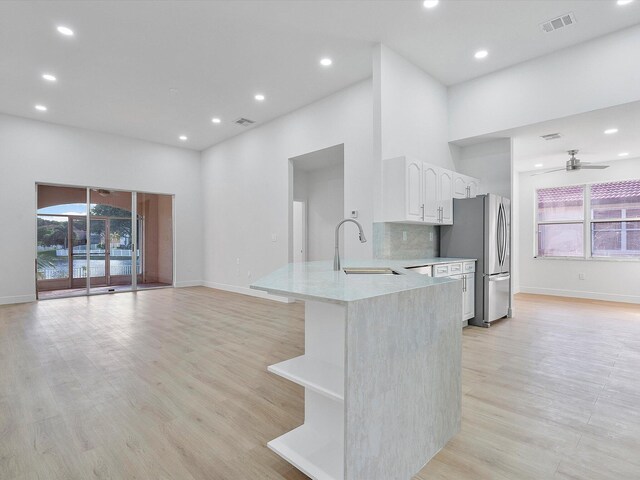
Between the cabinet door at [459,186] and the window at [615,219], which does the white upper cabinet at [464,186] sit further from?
the window at [615,219]

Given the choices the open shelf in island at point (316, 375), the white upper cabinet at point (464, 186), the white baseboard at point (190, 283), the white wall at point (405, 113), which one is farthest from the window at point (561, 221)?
the white baseboard at point (190, 283)

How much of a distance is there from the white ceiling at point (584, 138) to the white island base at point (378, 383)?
3.91 metres

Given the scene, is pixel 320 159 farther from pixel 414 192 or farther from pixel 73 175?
pixel 73 175

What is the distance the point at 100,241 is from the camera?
7.47 metres

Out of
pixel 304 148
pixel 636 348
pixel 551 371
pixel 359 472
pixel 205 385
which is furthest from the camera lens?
pixel 304 148

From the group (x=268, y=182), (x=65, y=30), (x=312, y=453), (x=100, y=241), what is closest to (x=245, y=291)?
(x=268, y=182)

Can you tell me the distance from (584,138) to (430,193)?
115 inches

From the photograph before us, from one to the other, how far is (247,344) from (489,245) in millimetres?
3427

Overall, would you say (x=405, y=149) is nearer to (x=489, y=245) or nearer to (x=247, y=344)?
(x=489, y=245)

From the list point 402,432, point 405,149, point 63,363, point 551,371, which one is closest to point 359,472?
point 402,432

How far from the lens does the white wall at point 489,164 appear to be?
511cm

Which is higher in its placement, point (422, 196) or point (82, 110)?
point (82, 110)

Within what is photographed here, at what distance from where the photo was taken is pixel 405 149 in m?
4.49

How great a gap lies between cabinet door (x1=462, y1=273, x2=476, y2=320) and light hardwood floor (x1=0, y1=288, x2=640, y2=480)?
27cm
